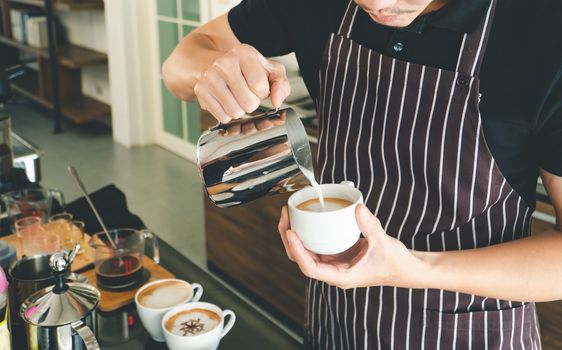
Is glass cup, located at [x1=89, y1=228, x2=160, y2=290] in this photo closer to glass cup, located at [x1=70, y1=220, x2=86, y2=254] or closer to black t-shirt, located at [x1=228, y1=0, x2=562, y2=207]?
glass cup, located at [x1=70, y1=220, x2=86, y2=254]

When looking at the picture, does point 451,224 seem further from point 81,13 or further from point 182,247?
point 81,13

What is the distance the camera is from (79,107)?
579 centimetres

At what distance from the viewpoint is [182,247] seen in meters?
3.44

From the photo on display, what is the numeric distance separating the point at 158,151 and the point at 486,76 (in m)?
4.40

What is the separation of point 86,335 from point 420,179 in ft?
2.10

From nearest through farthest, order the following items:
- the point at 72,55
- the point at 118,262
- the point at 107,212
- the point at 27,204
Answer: the point at 118,262, the point at 27,204, the point at 107,212, the point at 72,55

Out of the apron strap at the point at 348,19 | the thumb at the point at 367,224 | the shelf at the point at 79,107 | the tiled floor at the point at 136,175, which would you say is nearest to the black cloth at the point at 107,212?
the apron strap at the point at 348,19

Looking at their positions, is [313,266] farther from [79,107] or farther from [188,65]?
[79,107]

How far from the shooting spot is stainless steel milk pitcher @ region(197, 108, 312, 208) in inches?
38.4

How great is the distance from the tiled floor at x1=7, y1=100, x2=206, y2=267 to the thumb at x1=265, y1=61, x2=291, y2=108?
2372mm

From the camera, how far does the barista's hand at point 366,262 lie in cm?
88

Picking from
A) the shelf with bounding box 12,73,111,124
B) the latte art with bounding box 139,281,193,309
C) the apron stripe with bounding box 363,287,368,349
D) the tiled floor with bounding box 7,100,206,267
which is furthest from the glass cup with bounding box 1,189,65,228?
the shelf with bounding box 12,73,111,124

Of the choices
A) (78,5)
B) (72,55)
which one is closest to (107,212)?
(78,5)

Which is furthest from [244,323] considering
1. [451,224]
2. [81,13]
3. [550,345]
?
[81,13]
